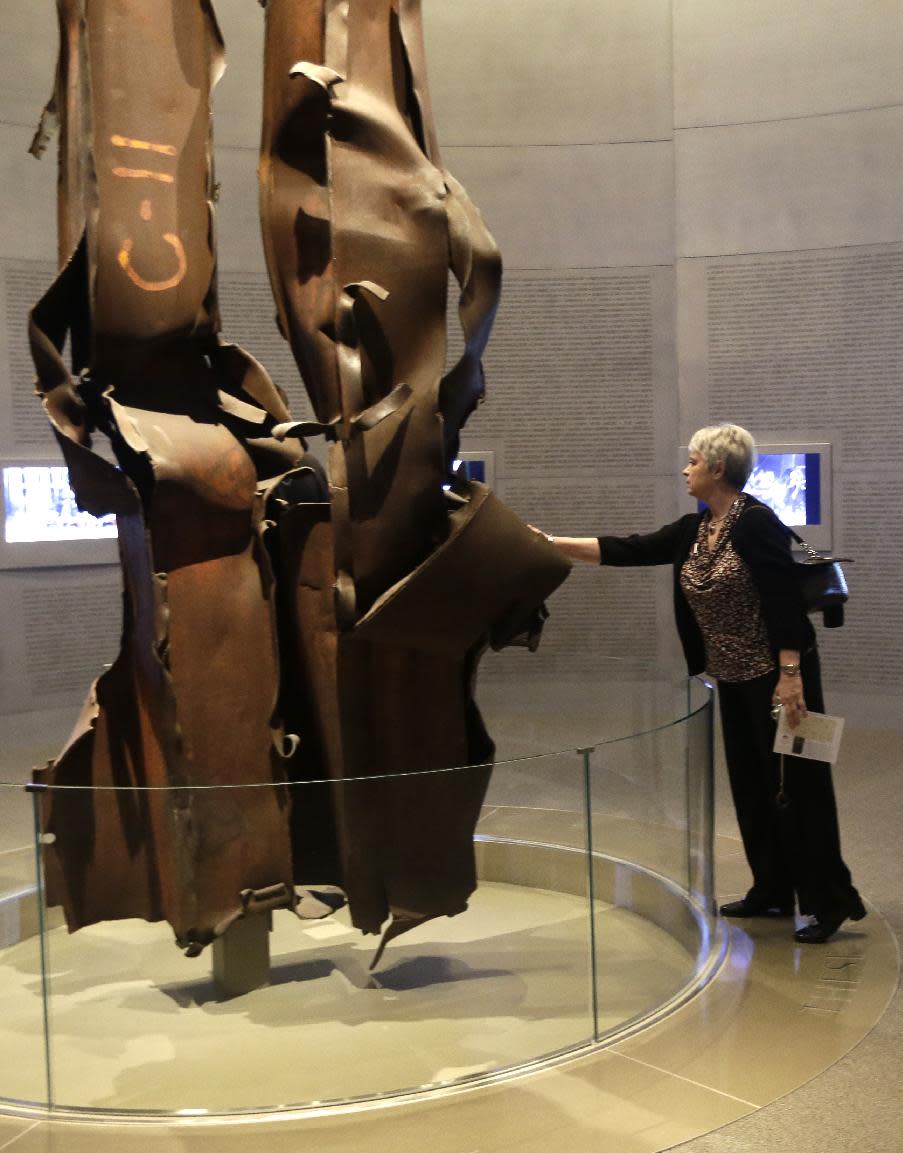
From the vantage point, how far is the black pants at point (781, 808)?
3.92 metres

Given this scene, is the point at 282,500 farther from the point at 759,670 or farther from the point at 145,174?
the point at 759,670

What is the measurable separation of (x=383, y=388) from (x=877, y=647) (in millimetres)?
4266

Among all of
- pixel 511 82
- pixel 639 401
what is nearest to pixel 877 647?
pixel 639 401

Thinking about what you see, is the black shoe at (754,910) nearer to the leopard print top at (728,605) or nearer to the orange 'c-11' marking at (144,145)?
the leopard print top at (728,605)

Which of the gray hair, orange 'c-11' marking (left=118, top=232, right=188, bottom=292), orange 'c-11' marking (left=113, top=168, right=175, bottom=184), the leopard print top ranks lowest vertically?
the leopard print top

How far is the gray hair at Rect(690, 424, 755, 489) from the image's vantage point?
393 centimetres

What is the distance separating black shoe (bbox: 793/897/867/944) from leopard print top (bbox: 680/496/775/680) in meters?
0.71

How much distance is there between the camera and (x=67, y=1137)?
2852 millimetres

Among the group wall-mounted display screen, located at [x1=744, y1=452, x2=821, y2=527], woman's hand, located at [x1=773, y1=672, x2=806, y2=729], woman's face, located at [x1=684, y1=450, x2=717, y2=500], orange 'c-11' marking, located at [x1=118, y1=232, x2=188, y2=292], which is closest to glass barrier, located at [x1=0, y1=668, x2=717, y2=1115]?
woman's hand, located at [x1=773, y1=672, x2=806, y2=729]

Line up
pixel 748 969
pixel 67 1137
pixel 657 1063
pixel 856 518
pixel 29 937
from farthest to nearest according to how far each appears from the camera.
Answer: pixel 856 518 < pixel 29 937 < pixel 748 969 < pixel 657 1063 < pixel 67 1137

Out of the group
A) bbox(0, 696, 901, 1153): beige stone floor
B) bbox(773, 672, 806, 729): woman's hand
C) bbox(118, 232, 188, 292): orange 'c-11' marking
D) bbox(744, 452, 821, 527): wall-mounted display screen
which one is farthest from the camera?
bbox(744, 452, 821, 527): wall-mounted display screen

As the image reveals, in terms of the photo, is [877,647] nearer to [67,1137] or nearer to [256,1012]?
[256,1012]

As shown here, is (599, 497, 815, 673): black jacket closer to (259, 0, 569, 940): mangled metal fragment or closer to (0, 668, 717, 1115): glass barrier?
(0, 668, 717, 1115): glass barrier

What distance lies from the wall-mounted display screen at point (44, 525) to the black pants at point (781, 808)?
342cm
